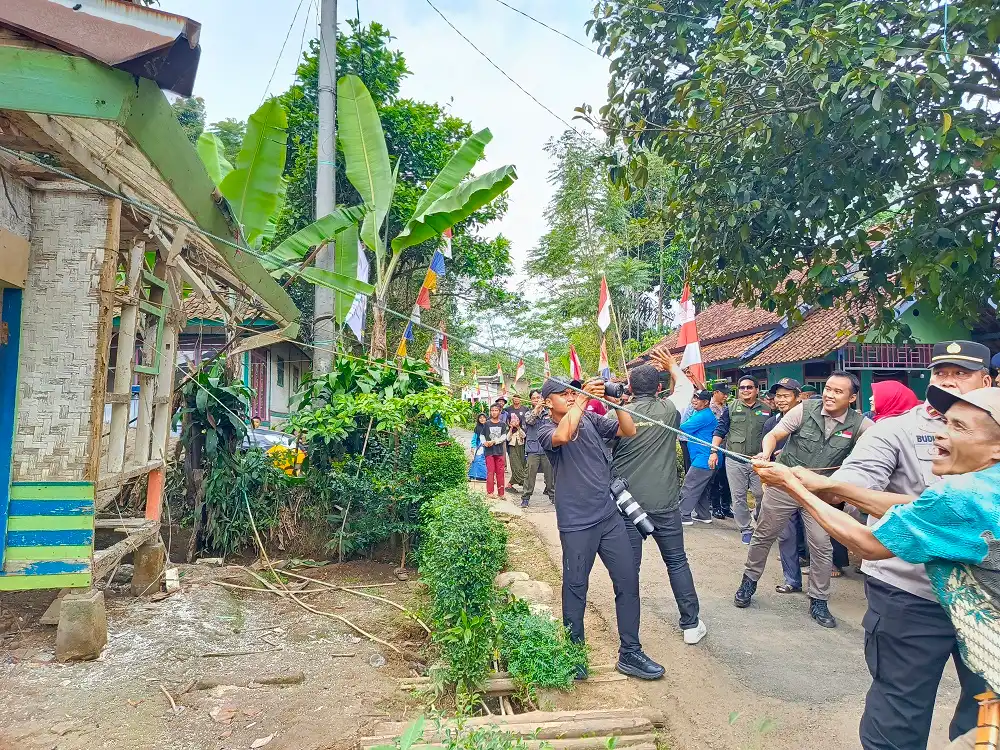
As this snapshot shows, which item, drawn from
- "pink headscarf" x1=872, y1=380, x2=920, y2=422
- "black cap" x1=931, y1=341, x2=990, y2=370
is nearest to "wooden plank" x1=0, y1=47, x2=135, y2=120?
"black cap" x1=931, y1=341, x2=990, y2=370

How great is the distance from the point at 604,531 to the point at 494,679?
1.04 metres

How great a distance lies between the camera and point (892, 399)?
15.0 feet

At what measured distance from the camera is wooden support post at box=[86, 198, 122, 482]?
4.05 metres

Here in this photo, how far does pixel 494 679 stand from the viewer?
3506mm

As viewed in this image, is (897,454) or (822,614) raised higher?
(897,454)

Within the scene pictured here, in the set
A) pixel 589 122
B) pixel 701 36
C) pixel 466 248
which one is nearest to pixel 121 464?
pixel 589 122

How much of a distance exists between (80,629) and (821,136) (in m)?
6.29

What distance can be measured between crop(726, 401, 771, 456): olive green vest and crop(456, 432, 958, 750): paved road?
1.55 metres

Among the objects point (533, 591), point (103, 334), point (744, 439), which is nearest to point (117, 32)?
point (103, 334)

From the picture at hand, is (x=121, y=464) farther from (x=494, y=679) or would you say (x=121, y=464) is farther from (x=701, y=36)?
(x=701, y=36)

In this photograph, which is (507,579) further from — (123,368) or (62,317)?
(62,317)

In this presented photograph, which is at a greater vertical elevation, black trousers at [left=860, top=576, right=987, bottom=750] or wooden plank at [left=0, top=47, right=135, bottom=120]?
wooden plank at [left=0, top=47, right=135, bottom=120]

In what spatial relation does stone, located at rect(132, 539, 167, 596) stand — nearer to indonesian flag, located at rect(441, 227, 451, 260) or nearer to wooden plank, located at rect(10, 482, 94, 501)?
wooden plank, located at rect(10, 482, 94, 501)

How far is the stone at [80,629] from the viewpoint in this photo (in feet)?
12.8
